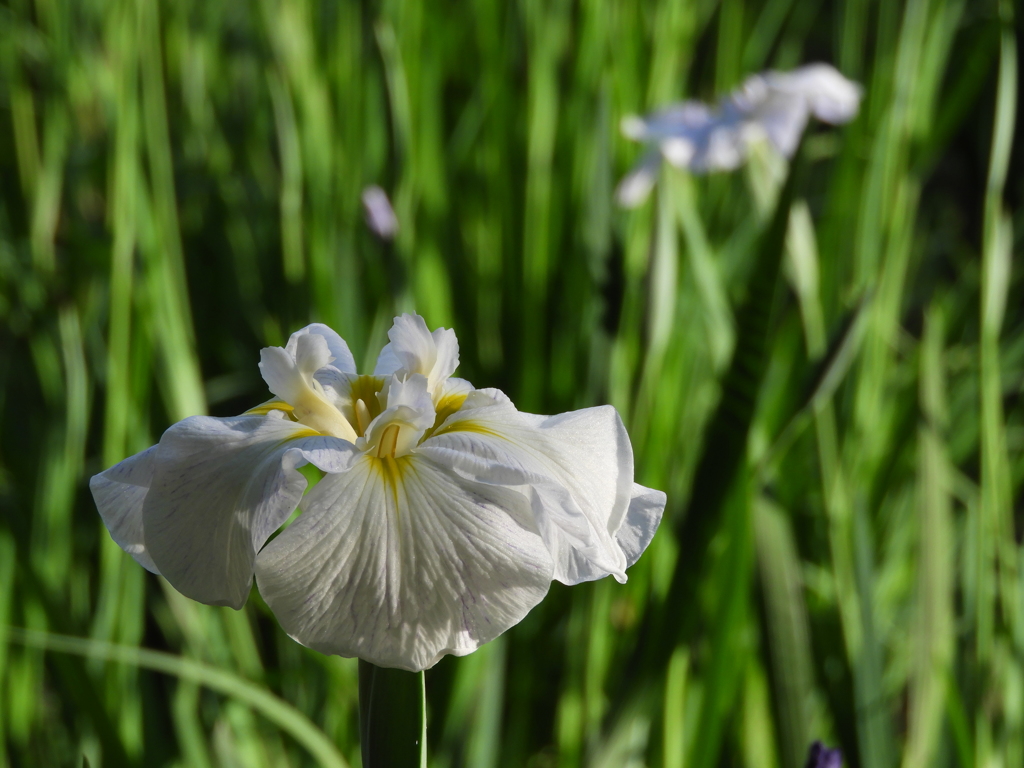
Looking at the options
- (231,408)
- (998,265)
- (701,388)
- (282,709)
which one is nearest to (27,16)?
(231,408)

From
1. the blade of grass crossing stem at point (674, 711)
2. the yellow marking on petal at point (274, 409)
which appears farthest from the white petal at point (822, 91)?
the yellow marking on petal at point (274, 409)

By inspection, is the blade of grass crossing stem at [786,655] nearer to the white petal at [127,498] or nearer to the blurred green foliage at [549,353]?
the blurred green foliage at [549,353]

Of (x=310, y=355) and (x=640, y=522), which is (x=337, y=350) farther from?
(x=640, y=522)

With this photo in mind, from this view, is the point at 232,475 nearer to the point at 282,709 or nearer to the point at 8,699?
the point at 282,709

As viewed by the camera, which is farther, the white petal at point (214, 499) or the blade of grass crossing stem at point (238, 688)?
the blade of grass crossing stem at point (238, 688)

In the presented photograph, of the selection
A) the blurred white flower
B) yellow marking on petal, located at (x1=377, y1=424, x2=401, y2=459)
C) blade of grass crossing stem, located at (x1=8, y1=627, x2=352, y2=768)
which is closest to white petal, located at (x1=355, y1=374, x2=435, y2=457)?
yellow marking on petal, located at (x1=377, y1=424, x2=401, y2=459)

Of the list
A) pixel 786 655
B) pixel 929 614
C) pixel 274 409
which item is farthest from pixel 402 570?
pixel 929 614

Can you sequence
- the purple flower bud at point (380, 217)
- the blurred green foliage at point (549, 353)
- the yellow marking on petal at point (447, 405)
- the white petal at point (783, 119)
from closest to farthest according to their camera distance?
the yellow marking on petal at point (447, 405) → the blurred green foliage at point (549, 353) → the purple flower bud at point (380, 217) → the white petal at point (783, 119)
